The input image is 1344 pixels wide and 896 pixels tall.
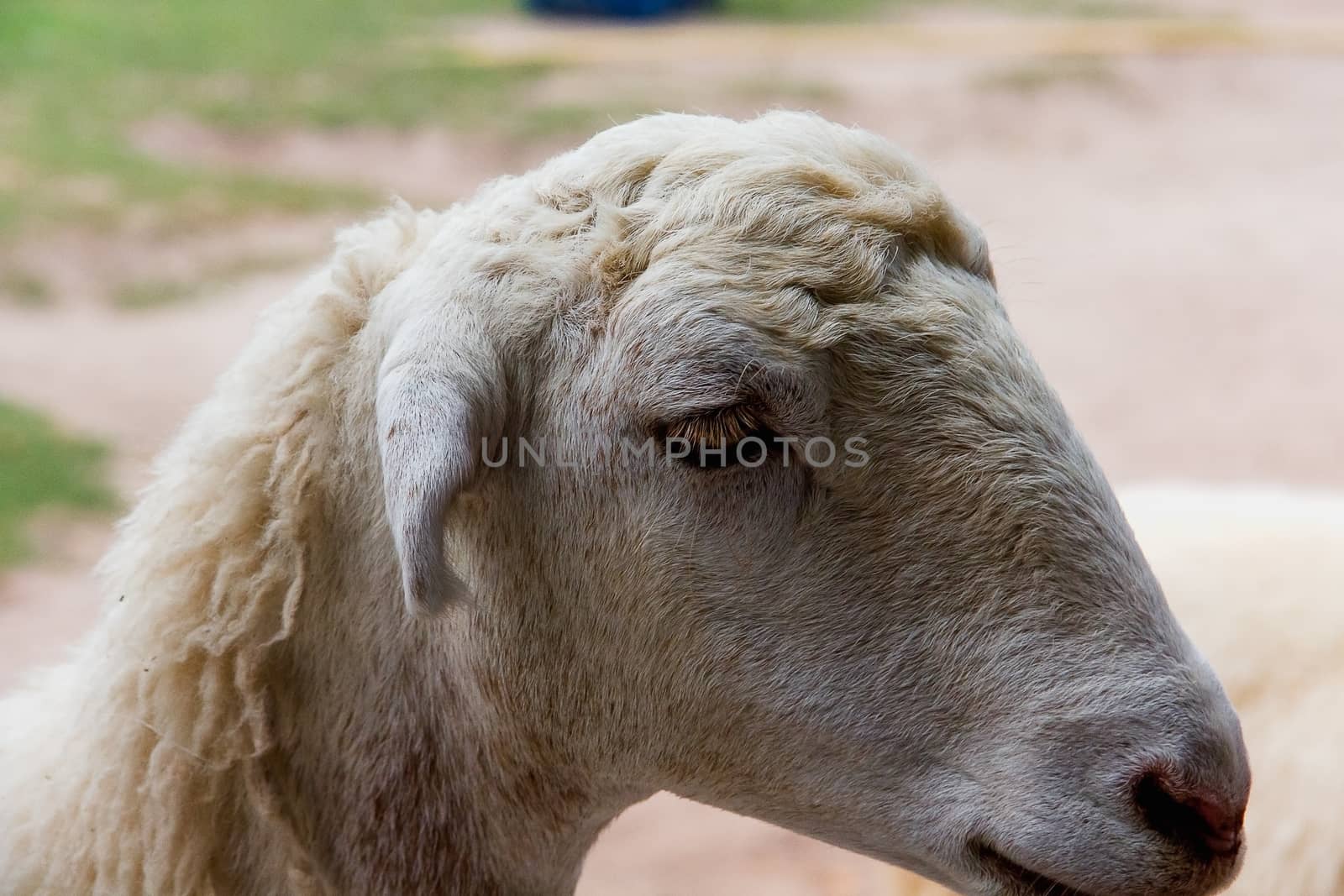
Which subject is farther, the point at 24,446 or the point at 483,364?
the point at 24,446

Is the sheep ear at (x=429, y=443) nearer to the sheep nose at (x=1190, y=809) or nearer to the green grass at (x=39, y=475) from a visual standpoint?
the sheep nose at (x=1190, y=809)

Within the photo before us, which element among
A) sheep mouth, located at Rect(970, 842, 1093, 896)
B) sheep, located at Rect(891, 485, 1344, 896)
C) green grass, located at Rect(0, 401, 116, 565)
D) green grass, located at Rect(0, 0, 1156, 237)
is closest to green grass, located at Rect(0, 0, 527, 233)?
green grass, located at Rect(0, 0, 1156, 237)

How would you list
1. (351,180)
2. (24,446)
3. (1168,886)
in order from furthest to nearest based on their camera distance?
1. (351,180)
2. (24,446)
3. (1168,886)

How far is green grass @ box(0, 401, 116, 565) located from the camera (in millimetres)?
7471

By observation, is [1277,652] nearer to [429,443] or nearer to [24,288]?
[429,443]

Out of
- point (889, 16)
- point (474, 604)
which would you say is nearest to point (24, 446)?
point (474, 604)

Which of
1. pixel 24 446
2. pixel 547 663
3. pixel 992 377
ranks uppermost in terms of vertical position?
pixel 992 377

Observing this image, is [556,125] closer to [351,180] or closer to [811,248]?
[351,180]

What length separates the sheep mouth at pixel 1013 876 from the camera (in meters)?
1.86

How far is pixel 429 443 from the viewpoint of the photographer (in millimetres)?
1757

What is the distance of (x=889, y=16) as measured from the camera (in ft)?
68.2

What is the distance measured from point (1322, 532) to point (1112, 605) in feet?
5.64

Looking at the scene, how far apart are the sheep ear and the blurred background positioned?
3.45 metres

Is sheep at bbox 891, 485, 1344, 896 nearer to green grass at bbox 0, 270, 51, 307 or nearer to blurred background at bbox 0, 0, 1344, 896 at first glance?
blurred background at bbox 0, 0, 1344, 896
